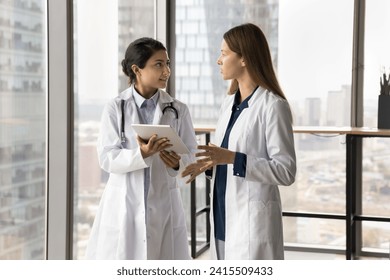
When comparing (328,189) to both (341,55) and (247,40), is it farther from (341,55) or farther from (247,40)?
(247,40)

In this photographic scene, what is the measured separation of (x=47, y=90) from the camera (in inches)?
118

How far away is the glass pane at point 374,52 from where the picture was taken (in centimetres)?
438

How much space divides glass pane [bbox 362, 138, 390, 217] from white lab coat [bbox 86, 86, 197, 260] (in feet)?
7.33

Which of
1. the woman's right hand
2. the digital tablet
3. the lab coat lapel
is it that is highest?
the lab coat lapel

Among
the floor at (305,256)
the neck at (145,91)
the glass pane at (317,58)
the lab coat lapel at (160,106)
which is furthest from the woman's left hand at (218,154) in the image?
the glass pane at (317,58)

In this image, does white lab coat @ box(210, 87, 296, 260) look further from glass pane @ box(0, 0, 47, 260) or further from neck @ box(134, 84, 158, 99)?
glass pane @ box(0, 0, 47, 260)

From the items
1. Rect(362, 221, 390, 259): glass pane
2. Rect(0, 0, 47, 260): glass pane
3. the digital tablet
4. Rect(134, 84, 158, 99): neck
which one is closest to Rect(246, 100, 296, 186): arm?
the digital tablet

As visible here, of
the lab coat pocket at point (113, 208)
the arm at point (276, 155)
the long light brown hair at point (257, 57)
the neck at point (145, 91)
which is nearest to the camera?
the arm at point (276, 155)

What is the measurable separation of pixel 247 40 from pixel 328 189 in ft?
8.27

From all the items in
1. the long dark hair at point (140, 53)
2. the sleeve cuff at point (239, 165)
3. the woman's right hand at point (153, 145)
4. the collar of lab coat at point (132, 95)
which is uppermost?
the long dark hair at point (140, 53)

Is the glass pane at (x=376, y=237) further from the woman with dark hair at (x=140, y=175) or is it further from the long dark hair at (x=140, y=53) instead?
the long dark hair at (x=140, y=53)

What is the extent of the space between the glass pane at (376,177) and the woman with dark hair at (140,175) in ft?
7.22

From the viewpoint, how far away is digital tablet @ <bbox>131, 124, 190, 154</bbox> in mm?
2338
